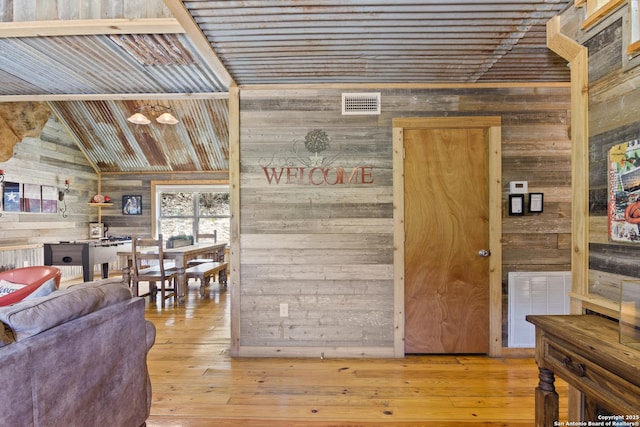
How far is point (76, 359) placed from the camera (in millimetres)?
1388

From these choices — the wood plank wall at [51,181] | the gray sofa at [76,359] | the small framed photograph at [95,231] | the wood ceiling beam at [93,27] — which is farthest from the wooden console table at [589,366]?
the small framed photograph at [95,231]

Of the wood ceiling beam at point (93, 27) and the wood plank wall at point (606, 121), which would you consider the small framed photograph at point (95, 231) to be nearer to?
the wood ceiling beam at point (93, 27)

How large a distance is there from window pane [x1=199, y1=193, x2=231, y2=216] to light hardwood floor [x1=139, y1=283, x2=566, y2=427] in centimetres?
460

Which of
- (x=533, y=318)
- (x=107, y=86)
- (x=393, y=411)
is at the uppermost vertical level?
(x=107, y=86)

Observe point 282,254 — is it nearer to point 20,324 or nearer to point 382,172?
point 382,172

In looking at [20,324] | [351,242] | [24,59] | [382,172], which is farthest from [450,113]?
[24,59]

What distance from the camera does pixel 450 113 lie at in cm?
293

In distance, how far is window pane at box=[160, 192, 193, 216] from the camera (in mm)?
7527

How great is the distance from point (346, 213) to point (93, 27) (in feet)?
7.66

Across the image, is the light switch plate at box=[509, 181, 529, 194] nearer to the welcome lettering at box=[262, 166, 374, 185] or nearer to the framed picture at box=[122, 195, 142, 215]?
the welcome lettering at box=[262, 166, 374, 185]

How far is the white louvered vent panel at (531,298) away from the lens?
2.94m

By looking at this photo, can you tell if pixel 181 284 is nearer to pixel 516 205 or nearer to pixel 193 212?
pixel 193 212

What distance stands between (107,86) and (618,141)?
400 centimetres

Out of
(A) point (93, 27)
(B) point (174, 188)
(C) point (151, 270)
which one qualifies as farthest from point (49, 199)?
(A) point (93, 27)
